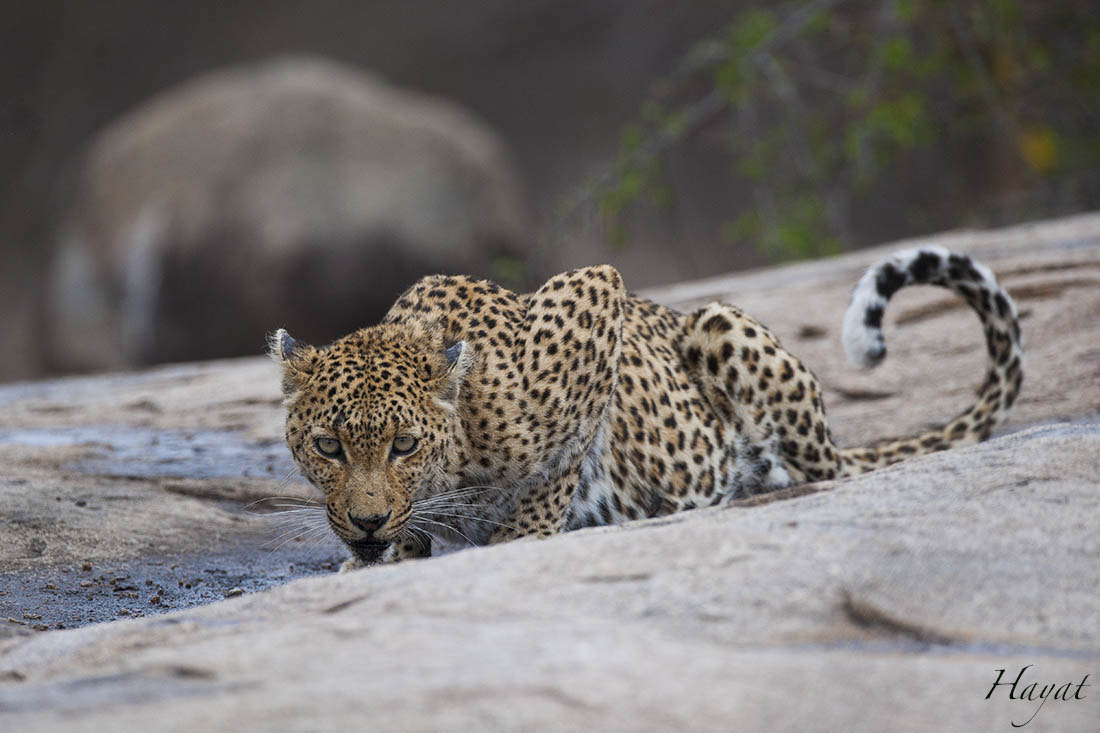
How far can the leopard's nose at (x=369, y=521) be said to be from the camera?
4.20 meters

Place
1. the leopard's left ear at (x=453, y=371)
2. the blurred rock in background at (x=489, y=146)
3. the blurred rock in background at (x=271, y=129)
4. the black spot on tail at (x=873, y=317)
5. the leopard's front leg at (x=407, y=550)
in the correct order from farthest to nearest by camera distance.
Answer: the blurred rock in background at (x=271, y=129) < the blurred rock in background at (x=489, y=146) < the black spot on tail at (x=873, y=317) < the leopard's front leg at (x=407, y=550) < the leopard's left ear at (x=453, y=371)

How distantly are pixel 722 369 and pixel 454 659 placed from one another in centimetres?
310

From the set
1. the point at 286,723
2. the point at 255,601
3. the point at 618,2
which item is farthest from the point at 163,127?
the point at 286,723

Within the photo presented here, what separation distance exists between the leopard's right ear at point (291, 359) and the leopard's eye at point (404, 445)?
0.47 meters

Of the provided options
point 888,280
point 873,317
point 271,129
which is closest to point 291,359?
point 873,317

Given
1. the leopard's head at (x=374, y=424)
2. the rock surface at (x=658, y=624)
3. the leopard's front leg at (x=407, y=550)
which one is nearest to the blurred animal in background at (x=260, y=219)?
the leopard's front leg at (x=407, y=550)

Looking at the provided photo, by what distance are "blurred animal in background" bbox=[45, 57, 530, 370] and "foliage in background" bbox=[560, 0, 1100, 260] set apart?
16.2 ft

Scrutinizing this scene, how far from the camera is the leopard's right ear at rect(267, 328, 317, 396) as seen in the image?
4.60 m

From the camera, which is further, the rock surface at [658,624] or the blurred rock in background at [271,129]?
the blurred rock in background at [271,129]

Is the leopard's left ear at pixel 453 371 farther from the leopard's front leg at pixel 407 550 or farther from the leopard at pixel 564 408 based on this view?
the leopard's front leg at pixel 407 550

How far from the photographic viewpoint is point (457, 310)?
494cm

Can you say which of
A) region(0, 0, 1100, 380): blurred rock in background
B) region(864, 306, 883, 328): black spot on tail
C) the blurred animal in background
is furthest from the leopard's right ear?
the blurred animal in background

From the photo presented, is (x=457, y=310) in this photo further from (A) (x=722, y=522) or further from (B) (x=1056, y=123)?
(B) (x=1056, y=123)

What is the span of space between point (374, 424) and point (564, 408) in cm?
88
